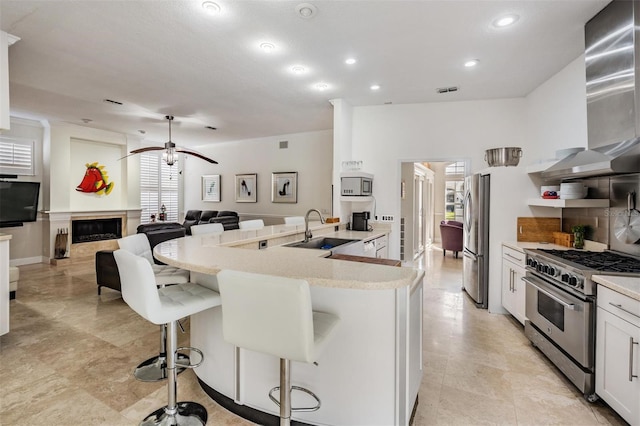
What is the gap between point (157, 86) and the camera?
4453 mm

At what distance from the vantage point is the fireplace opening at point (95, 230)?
705cm

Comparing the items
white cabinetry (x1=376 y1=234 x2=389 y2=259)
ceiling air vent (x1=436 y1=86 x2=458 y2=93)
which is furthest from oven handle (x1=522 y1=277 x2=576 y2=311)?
ceiling air vent (x1=436 y1=86 x2=458 y2=93)

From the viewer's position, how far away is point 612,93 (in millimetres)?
2520

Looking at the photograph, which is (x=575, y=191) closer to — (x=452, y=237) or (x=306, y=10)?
(x=306, y=10)

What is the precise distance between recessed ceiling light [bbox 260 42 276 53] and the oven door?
3.51m

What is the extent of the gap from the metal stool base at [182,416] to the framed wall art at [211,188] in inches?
302

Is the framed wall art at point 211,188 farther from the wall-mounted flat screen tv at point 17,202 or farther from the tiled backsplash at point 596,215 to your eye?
the tiled backsplash at point 596,215

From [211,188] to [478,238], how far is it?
7.62 metres

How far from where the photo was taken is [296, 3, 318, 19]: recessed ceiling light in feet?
8.41

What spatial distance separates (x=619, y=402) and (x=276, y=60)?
4165 millimetres

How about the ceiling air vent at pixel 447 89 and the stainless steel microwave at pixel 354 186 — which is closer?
the ceiling air vent at pixel 447 89

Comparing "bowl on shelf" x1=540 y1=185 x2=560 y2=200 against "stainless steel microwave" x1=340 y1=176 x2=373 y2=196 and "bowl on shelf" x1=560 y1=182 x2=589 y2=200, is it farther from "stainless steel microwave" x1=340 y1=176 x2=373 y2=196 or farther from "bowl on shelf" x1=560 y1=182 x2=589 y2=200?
"stainless steel microwave" x1=340 y1=176 x2=373 y2=196

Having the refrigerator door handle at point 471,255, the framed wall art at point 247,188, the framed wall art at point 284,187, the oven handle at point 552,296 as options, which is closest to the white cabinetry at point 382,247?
the refrigerator door handle at point 471,255

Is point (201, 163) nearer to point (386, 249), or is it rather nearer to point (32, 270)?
point (32, 270)
